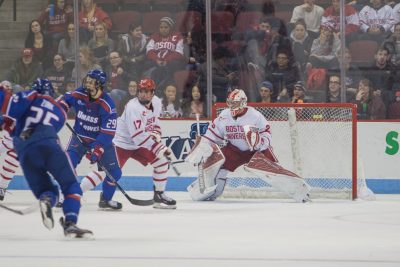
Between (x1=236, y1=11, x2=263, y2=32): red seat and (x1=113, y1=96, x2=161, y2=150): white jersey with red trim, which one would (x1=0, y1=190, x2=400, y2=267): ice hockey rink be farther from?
(x1=236, y1=11, x2=263, y2=32): red seat

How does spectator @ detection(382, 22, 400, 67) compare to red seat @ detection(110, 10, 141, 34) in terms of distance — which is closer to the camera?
spectator @ detection(382, 22, 400, 67)

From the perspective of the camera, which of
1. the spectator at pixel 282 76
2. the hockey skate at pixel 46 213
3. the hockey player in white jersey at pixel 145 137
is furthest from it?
the spectator at pixel 282 76

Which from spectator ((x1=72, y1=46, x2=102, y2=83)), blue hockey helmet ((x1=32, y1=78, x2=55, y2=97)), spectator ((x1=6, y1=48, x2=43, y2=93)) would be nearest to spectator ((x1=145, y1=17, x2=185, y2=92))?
spectator ((x1=72, y1=46, x2=102, y2=83))

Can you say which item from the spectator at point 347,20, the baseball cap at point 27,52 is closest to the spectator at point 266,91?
the spectator at point 347,20

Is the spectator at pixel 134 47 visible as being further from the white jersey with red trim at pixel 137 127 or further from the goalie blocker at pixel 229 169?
the white jersey with red trim at pixel 137 127

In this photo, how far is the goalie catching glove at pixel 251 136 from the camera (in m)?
10.8

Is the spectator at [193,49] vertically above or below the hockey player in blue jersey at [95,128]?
above

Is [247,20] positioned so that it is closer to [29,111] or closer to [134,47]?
[134,47]

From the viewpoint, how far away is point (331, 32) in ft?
39.1

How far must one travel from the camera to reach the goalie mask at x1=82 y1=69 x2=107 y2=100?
955cm

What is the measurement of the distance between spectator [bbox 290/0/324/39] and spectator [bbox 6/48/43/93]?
9.00 feet

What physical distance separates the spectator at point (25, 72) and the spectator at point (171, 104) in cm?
Result: 136

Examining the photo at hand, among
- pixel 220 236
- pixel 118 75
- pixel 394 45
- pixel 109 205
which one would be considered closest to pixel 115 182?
pixel 109 205

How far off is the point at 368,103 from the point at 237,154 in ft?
5.20
